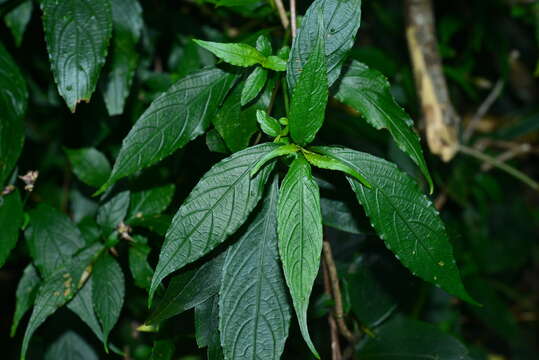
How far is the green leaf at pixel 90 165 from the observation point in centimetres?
131

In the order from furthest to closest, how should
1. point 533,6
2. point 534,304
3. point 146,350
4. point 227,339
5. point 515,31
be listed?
point 534,304
point 515,31
point 533,6
point 146,350
point 227,339

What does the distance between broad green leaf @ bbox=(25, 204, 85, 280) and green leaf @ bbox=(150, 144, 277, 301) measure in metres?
0.39

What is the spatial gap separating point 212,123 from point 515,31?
1708 mm

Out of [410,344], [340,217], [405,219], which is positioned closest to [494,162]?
[410,344]

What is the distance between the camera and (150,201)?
3.99ft

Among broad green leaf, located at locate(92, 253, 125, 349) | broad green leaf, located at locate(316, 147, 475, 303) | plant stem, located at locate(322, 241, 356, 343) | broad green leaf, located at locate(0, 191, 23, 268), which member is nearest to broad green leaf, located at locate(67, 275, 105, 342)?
broad green leaf, located at locate(92, 253, 125, 349)

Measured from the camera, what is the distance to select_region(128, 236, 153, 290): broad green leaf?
1.14m

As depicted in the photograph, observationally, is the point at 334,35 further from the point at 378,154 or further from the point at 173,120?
the point at 378,154

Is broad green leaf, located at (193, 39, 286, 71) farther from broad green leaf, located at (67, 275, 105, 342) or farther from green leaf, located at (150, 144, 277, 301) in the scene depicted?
broad green leaf, located at (67, 275, 105, 342)

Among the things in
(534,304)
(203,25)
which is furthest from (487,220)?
(203,25)

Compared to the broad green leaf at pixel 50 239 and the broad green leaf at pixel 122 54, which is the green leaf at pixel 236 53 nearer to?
the broad green leaf at pixel 122 54

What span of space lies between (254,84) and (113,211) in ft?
1.47

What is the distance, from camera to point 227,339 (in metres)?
0.87

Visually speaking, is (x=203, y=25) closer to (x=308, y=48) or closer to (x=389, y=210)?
(x=308, y=48)
